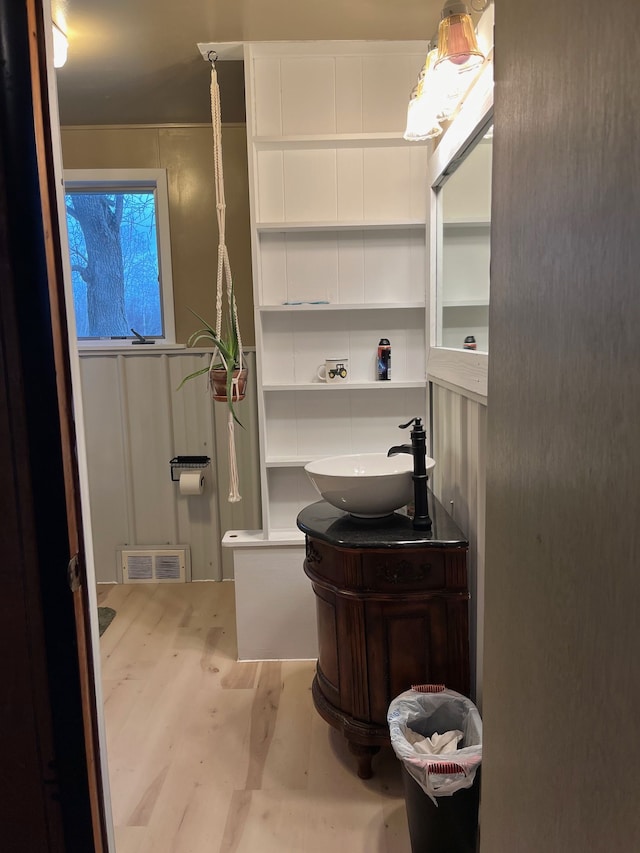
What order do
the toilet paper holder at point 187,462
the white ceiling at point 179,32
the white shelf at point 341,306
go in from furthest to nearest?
the toilet paper holder at point 187,462, the white shelf at point 341,306, the white ceiling at point 179,32

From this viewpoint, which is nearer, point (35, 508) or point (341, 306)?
point (35, 508)

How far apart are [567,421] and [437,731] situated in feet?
4.81

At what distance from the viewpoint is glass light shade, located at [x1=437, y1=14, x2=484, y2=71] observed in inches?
58.4

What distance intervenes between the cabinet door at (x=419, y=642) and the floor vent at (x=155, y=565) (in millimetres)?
1963

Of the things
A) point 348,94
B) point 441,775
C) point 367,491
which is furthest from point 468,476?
point 348,94

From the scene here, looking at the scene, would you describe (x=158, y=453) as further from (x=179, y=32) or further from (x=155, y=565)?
(x=179, y=32)

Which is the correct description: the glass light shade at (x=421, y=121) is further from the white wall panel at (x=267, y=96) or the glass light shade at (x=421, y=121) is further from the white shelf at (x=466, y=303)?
the white wall panel at (x=267, y=96)

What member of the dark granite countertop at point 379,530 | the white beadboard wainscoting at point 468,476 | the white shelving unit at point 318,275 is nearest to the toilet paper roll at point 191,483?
the white shelving unit at point 318,275

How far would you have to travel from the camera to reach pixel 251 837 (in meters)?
1.71

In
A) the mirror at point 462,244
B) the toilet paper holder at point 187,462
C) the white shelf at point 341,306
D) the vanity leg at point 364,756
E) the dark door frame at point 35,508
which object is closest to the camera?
the dark door frame at point 35,508

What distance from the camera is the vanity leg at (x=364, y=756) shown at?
1.91 m

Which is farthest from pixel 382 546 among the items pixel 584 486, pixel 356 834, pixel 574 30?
pixel 574 30

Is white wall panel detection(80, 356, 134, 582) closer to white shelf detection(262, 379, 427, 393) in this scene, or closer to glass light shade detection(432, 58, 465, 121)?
white shelf detection(262, 379, 427, 393)

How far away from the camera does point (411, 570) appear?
1.82 meters
